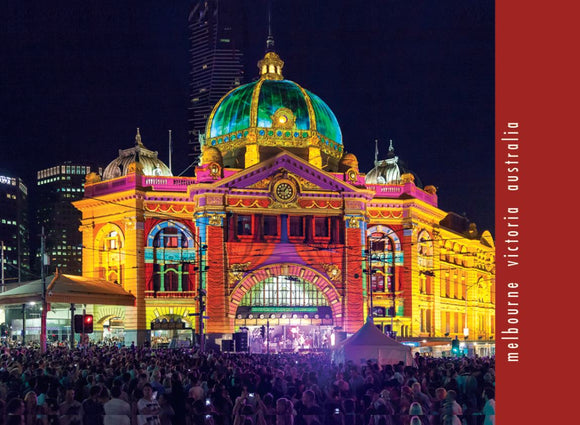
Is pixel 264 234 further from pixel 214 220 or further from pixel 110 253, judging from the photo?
pixel 110 253

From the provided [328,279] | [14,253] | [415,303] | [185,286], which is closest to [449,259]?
[415,303]

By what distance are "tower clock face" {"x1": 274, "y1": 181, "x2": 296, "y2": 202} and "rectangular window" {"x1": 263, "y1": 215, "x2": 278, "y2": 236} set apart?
74.8 inches

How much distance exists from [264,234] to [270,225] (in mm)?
1016

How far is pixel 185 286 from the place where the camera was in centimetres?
8125

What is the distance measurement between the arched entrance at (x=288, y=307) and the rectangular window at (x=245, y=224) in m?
3.57

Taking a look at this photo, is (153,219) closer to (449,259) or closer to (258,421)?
(449,259)

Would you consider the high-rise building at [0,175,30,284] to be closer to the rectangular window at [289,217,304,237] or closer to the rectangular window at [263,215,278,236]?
the rectangular window at [263,215,278,236]

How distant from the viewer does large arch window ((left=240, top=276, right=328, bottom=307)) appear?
77.5 metres

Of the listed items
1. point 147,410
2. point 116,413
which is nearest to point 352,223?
point 147,410

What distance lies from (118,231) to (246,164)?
42.5ft

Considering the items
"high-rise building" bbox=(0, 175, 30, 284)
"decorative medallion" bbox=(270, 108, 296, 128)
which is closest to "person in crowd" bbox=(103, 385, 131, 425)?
"decorative medallion" bbox=(270, 108, 296, 128)

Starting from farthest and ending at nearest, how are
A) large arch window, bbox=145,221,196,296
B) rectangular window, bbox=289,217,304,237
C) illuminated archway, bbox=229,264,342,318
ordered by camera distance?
large arch window, bbox=145,221,196,296 < rectangular window, bbox=289,217,304,237 < illuminated archway, bbox=229,264,342,318

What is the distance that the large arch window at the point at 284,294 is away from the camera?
7750 centimetres

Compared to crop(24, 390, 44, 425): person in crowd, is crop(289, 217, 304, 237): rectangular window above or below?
above
